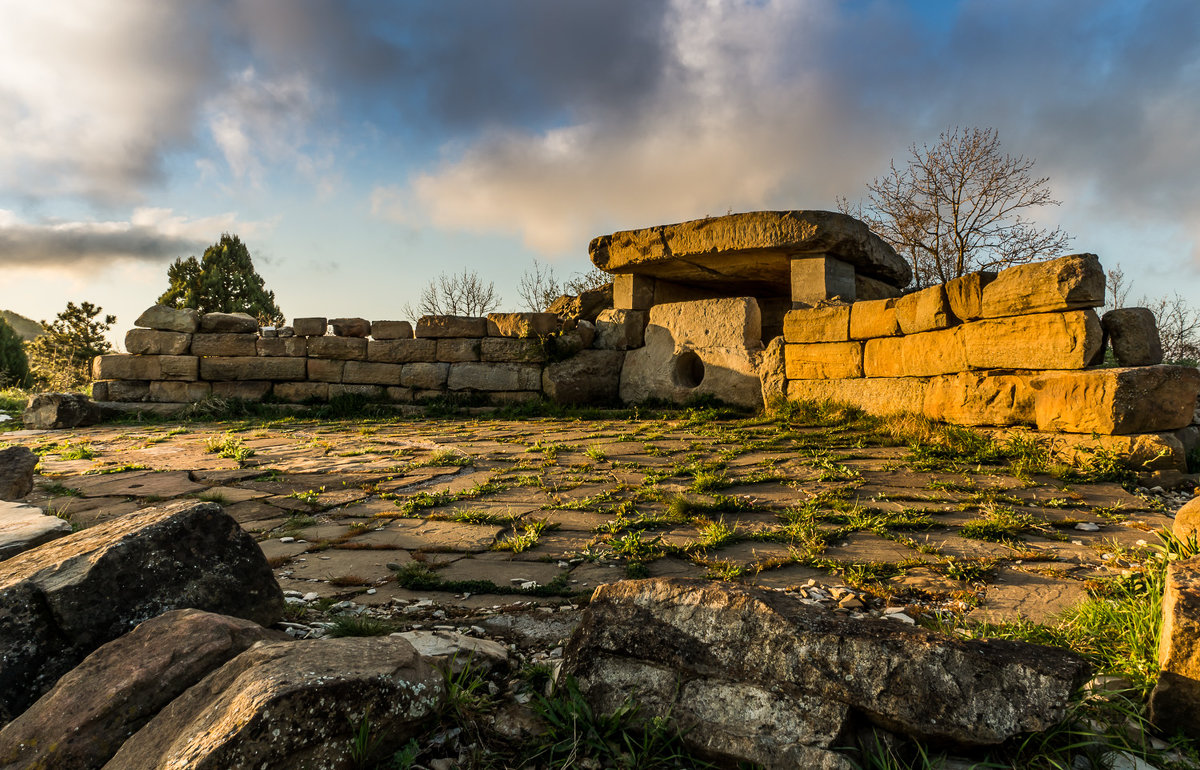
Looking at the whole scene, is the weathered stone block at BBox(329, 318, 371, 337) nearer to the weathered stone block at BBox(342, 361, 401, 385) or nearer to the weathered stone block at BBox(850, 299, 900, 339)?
the weathered stone block at BBox(342, 361, 401, 385)

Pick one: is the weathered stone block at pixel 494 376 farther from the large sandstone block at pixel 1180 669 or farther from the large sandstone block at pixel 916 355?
the large sandstone block at pixel 1180 669

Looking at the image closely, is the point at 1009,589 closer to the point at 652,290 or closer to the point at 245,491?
the point at 245,491

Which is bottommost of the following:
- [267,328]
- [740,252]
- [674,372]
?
[674,372]

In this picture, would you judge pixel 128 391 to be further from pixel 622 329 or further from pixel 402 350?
pixel 622 329

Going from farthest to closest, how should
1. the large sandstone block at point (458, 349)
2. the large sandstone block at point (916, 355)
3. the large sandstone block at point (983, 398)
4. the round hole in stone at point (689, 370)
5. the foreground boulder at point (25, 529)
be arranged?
the large sandstone block at point (458, 349), the round hole in stone at point (689, 370), the large sandstone block at point (916, 355), the large sandstone block at point (983, 398), the foreground boulder at point (25, 529)

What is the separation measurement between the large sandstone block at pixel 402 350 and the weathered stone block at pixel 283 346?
1.05 meters

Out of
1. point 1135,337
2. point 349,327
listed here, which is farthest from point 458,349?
point 1135,337

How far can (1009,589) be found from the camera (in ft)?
8.32

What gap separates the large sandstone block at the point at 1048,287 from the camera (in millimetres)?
4793

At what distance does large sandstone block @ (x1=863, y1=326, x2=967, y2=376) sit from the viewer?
5875 mm

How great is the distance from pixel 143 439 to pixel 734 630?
8117 mm

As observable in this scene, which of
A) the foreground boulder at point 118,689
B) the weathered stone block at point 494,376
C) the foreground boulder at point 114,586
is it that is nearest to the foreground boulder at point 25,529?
the foreground boulder at point 114,586

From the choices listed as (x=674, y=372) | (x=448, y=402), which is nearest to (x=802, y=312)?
(x=674, y=372)

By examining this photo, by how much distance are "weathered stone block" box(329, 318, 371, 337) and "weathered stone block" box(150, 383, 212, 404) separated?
2138 millimetres
